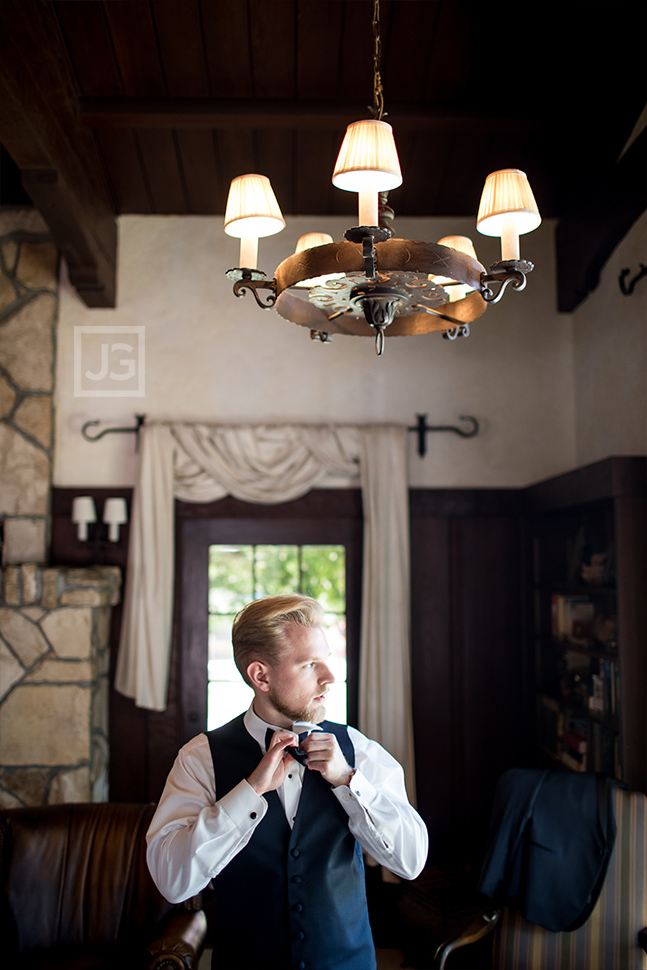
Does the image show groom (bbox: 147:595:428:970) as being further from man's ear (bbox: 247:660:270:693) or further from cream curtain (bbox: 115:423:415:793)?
cream curtain (bbox: 115:423:415:793)

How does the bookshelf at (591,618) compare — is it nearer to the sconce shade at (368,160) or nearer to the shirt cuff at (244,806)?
the sconce shade at (368,160)

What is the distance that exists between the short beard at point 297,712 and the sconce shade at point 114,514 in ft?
8.76

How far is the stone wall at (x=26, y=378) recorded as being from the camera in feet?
13.5

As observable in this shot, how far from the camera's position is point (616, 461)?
2.97m

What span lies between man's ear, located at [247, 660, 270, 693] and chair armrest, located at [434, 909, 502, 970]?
1484mm

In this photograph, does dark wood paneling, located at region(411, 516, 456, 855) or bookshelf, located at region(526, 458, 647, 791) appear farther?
dark wood paneling, located at region(411, 516, 456, 855)

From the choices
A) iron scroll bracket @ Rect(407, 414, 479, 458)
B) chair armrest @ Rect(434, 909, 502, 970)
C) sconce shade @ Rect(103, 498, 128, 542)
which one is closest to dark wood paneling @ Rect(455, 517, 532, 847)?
iron scroll bracket @ Rect(407, 414, 479, 458)

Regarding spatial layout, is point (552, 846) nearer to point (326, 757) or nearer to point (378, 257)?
point (326, 757)

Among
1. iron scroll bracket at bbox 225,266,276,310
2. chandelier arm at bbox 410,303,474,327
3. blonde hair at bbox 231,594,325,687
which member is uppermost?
iron scroll bracket at bbox 225,266,276,310

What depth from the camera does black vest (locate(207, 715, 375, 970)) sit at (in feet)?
4.98

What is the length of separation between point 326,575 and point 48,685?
1.63 meters

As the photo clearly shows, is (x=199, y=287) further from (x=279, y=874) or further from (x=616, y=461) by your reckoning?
(x=279, y=874)

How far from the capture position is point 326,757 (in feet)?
4.85

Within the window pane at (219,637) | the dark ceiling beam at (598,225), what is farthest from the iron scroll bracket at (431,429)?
the window pane at (219,637)
